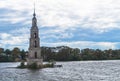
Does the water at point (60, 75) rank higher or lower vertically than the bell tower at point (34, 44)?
lower

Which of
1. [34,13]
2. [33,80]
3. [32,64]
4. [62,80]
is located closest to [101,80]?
[62,80]

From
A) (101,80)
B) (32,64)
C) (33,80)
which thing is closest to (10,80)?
(33,80)

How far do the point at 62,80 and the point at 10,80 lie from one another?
9.29 metres

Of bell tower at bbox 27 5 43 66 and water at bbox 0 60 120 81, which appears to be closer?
water at bbox 0 60 120 81

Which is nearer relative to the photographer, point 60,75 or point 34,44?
point 60,75

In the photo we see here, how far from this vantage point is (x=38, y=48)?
127500mm

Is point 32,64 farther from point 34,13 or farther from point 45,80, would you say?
point 45,80

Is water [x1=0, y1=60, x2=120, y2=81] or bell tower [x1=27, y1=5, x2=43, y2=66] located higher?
bell tower [x1=27, y1=5, x2=43, y2=66]

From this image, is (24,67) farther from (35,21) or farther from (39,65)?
(35,21)

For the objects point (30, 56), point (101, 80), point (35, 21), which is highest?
point (35, 21)

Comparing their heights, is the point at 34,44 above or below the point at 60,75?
above

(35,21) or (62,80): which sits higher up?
(35,21)

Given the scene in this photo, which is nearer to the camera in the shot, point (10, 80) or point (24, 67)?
point (10, 80)

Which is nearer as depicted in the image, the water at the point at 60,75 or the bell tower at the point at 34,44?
the water at the point at 60,75
